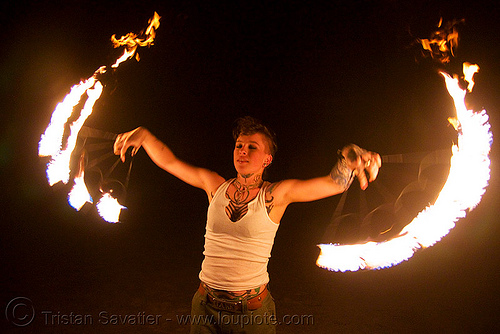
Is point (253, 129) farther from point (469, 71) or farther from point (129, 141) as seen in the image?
point (469, 71)

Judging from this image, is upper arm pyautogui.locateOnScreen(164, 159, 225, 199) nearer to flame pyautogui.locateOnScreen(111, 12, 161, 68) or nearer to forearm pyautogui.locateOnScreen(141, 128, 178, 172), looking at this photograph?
forearm pyautogui.locateOnScreen(141, 128, 178, 172)

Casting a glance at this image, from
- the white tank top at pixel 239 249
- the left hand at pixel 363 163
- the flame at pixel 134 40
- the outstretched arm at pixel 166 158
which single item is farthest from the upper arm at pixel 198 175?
the flame at pixel 134 40

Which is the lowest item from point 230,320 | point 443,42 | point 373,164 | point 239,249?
point 230,320

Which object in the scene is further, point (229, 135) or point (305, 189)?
point (229, 135)

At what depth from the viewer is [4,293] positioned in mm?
5043

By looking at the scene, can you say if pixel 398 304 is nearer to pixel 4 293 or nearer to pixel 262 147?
pixel 262 147

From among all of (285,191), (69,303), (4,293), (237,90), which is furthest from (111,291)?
(285,191)

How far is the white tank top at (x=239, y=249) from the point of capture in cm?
224

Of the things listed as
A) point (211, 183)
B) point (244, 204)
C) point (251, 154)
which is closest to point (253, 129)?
point (251, 154)

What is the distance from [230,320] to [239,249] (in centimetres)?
46

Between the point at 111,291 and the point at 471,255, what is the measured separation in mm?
6018

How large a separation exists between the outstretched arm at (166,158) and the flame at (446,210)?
1080 mm

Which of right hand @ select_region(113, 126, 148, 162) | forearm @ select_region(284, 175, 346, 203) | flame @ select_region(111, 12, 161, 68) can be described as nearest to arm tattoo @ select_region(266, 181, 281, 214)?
forearm @ select_region(284, 175, 346, 203)

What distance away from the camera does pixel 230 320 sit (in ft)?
7.20
